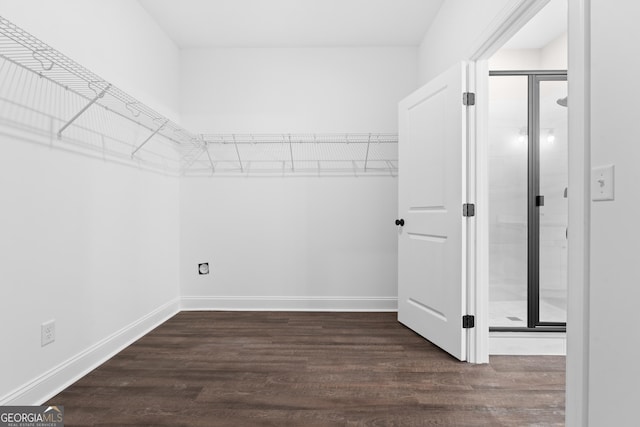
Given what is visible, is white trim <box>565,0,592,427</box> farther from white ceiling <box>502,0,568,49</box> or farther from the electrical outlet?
the electrical outlet

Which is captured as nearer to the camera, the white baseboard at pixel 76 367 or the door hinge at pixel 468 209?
the white baseboard at pixel 76 367

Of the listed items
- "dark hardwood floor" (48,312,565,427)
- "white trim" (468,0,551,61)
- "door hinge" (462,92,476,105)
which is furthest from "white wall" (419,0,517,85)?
"dark hardwood floor" (48,312,565,427)

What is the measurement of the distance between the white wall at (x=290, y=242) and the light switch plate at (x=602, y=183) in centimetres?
242

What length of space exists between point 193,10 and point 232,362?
281 centimetres

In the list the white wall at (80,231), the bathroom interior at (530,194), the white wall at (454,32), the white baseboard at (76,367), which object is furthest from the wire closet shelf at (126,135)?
the white baseboard at (76,367)

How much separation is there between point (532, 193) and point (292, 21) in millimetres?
2570

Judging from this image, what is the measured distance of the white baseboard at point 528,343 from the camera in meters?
2.58

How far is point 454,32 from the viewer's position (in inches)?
107

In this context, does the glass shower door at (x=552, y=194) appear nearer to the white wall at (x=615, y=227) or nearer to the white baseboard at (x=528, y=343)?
the white baseboard at (x=528, y=343)

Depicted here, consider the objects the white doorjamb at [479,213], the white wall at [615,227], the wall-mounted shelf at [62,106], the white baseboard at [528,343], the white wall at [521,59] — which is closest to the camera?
the white wall at [615,227]

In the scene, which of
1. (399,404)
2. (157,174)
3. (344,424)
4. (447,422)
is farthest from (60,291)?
(447,422)

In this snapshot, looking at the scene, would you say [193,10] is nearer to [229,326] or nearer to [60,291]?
[60,291]

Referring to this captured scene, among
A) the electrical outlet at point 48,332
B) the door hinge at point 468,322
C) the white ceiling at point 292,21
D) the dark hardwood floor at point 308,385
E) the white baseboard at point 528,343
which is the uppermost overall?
the white ceiling at point 292,21

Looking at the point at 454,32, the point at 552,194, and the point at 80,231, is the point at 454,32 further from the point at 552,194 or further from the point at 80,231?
the point at 80,231
